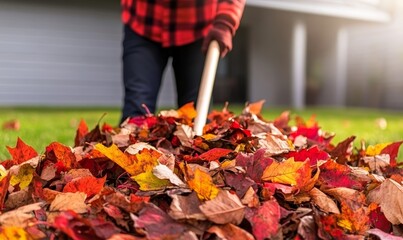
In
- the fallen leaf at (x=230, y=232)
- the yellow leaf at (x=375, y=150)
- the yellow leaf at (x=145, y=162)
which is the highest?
the yellow leaf at (x=145, y=162)

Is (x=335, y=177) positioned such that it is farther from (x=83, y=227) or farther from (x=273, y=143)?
(x=83, y=227)

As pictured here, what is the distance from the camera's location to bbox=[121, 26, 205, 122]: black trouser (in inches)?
112

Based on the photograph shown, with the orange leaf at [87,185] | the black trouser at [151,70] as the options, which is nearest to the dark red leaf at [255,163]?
the orange leaf at [87,185]

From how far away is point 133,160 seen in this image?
1.45 metres

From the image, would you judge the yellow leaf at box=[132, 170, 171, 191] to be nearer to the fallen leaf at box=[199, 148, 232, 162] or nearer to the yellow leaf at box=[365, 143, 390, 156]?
the fallen leaf at box=[199, 148, 232, 162]

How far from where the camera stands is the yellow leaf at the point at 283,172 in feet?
4.52

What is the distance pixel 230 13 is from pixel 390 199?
1.27 meters

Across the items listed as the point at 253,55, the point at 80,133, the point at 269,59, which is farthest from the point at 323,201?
the point at 269,59

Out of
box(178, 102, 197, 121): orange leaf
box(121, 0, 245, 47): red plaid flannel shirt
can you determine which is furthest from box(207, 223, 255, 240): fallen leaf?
box(121, 0, 245, 47): red plaid flannel shirt

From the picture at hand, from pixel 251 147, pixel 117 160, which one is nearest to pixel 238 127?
pixel 251 147

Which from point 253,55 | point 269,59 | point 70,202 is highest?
point 70,202

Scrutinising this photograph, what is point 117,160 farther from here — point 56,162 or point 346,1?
point 346,1

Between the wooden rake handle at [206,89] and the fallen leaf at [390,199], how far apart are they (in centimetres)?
67

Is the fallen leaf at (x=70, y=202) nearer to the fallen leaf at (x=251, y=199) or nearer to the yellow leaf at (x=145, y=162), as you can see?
the yellow leaf at (x=145, y=162)
